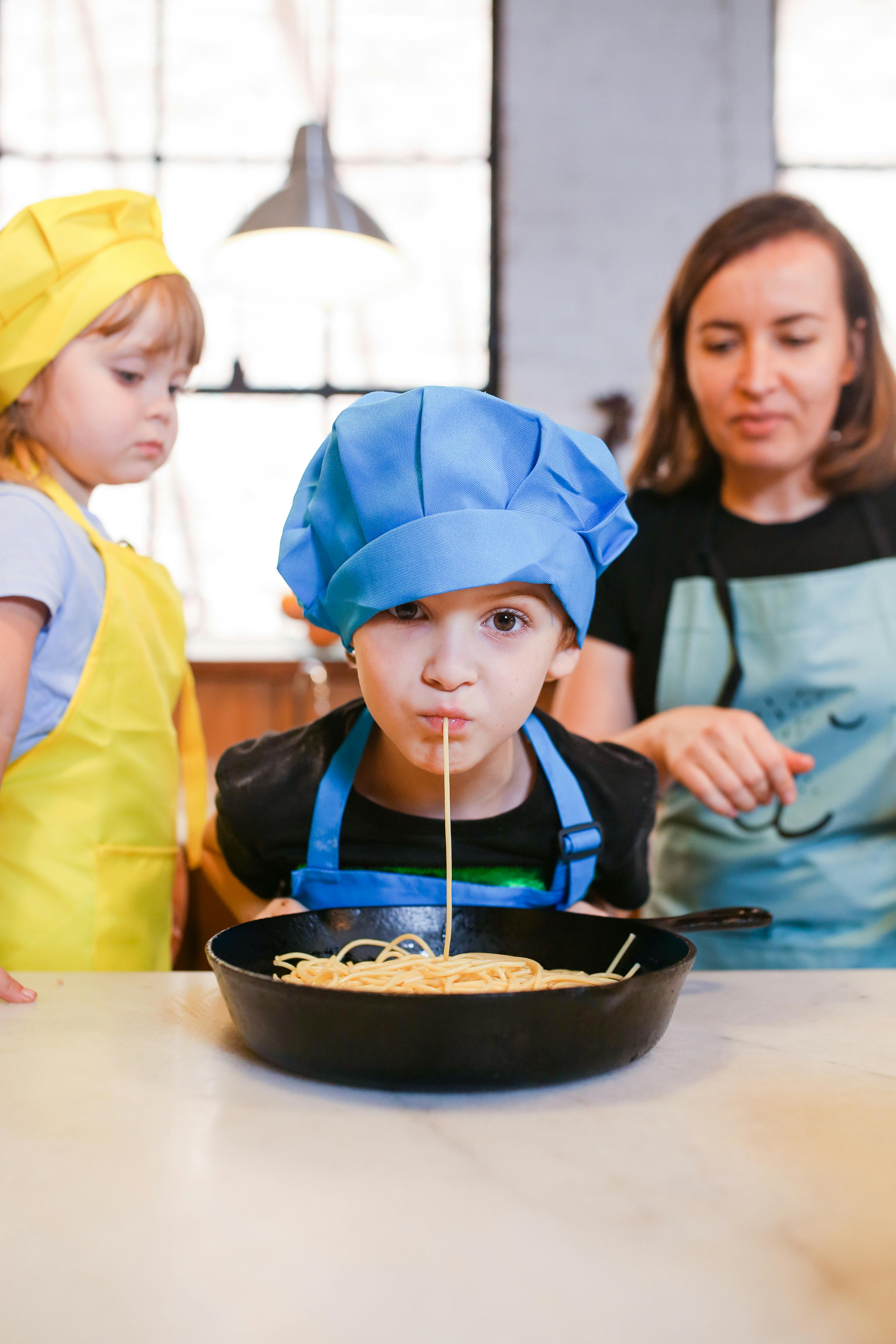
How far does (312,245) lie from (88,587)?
2032 millimetres

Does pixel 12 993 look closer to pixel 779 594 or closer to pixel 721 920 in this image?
pixel 721 920

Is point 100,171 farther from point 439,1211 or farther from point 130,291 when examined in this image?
point 439,1211

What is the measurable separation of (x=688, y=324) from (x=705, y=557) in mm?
328

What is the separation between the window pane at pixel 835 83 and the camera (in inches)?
184

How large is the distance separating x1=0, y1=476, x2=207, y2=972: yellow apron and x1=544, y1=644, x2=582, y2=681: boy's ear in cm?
48

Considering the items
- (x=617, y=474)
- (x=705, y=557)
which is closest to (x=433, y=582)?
(x=617, y=474)

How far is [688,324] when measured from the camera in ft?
5.01

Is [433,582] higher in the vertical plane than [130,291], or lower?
lower

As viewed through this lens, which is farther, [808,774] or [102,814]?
[808,774]

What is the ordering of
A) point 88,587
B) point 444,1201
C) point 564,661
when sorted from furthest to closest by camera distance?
point 88,587 < point 564,661 < point 444,1201

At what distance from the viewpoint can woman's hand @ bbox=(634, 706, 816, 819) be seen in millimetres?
1016

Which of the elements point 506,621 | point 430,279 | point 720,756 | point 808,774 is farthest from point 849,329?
point 430,279

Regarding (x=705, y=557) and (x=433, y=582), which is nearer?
(x=433, y=582)

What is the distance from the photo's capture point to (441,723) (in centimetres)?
84
